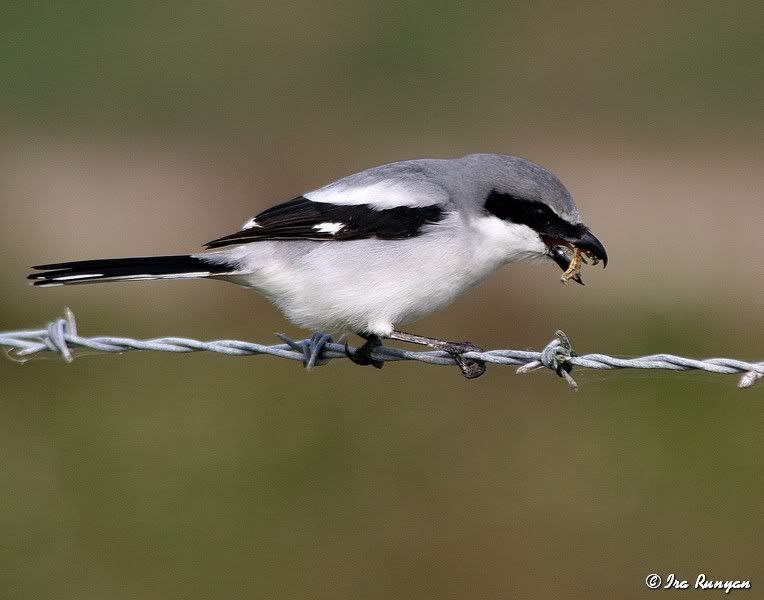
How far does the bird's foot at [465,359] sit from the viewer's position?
431 centimetres

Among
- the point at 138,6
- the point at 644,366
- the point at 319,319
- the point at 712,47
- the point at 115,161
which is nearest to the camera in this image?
the point at 644,366

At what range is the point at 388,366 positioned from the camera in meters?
7.59

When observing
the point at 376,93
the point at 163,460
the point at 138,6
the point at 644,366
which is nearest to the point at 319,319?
the point at 644,366

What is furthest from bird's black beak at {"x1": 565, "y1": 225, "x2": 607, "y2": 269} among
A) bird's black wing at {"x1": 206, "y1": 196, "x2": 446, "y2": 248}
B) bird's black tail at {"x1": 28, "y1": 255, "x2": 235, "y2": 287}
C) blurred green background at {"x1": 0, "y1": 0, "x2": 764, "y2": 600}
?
bird's black tail at {"x1": 28, "y1": 255, "x2": 235, "y2": 287}

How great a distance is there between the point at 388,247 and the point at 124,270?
102 cm

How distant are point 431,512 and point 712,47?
36.5 feet

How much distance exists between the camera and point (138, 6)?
692 inches

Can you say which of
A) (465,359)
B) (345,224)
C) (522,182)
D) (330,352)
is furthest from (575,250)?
(330,352)

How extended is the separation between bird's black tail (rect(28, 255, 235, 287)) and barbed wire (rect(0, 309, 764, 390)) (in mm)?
216

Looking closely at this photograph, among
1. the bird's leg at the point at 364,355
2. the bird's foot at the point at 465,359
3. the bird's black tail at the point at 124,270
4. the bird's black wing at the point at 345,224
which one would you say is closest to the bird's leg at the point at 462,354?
the bird's foot at the point at 465,359

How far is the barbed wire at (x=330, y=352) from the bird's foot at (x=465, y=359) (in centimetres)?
3

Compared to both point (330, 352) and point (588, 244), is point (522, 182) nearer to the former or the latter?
point (588, 244)

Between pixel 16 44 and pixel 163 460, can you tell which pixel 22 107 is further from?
pixel 163 460

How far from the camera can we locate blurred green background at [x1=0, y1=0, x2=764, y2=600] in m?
6.05
